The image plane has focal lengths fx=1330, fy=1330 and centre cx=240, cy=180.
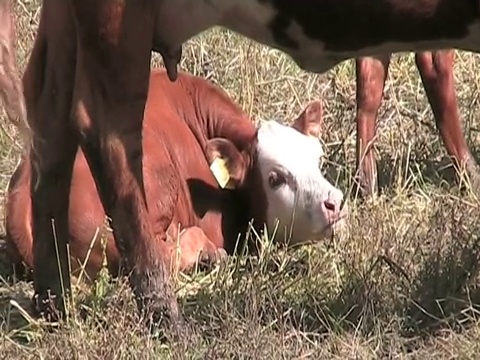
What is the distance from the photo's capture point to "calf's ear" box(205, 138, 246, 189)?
5.39 metres

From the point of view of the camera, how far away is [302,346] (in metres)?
3.77

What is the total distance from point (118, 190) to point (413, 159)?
2.31 metres

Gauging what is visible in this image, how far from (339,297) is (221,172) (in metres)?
1.33

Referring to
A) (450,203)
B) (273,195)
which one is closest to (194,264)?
(273,195)

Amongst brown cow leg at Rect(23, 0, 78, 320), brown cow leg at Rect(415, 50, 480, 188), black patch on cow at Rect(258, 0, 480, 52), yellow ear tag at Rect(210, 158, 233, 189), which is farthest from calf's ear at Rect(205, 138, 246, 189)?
black patch on cow at Rect(258, 0, 480, 52)

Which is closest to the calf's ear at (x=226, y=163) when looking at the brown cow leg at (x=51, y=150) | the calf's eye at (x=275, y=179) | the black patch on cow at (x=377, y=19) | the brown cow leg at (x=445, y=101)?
the calf's eye at (x=275, y=179)

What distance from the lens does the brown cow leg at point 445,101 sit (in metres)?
5.66

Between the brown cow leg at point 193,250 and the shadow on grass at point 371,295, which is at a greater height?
the shadow on grass at point 371,295

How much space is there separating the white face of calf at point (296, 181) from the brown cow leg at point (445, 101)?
0.50 meters

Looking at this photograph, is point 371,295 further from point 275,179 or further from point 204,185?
point 204,185

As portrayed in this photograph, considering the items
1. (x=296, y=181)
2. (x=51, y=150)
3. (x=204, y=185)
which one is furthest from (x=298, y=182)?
(x=51, y=150)

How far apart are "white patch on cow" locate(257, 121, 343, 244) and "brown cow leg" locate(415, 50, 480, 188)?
578 mm

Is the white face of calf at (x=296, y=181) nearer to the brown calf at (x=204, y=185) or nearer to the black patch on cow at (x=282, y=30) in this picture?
the brown calf at (x=204, y=185)

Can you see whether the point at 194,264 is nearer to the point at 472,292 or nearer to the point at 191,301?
the point at 191,301
